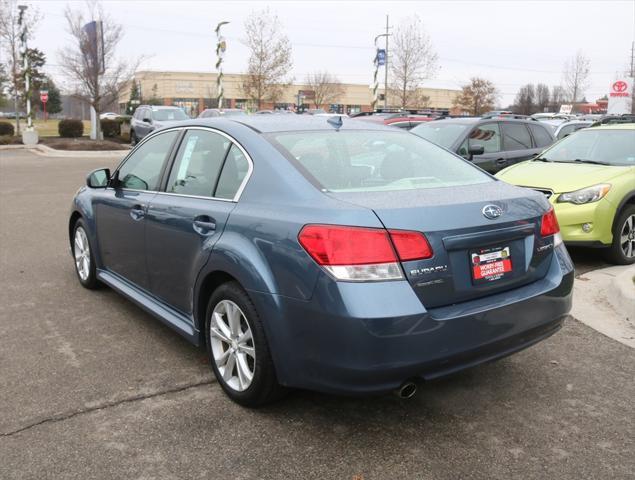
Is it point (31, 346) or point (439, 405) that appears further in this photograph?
point (31, 346)

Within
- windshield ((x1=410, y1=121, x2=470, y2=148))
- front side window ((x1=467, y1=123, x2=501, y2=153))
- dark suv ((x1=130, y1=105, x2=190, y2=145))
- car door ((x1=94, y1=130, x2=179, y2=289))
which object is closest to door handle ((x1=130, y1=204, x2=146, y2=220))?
car door ((x1=94, y1=130, x2=179, y2=289))

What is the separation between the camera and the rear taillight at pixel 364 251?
2.77 metres

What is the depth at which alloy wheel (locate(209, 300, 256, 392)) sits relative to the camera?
10.9ft

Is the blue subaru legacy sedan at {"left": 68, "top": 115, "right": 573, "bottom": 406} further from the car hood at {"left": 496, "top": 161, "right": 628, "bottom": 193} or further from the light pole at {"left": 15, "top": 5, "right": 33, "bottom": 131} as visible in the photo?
the light pole at {"left": 15, "top": 5, "right": 33, "bottom": 131}

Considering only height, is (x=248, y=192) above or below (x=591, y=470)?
above

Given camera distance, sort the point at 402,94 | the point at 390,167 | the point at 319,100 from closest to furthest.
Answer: the point at 390,167, the point at 402,94, the point at 319,100

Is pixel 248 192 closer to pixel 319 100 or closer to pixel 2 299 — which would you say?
pixel 2 299

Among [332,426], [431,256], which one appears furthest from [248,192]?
[332,426]

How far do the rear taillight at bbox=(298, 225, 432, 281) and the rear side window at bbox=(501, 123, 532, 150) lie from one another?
25.0 feet

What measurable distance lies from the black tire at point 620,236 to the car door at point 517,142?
10.6ft

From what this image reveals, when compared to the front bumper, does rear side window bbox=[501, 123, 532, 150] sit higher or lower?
higher

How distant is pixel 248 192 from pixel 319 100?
231ft

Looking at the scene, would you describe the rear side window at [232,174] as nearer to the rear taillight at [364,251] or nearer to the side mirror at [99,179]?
the rear taillight at [364,251]

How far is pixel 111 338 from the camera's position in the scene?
178 inches
